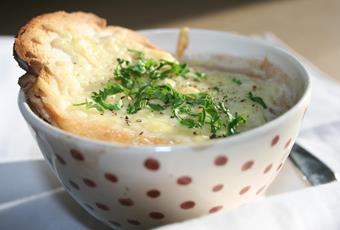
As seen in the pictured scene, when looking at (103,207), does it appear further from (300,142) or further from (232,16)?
(232,16)

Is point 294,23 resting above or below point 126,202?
below

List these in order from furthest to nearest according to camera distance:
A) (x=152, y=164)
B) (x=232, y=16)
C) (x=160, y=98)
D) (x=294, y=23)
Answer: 1. (x=232, y=16)
2. (x=294, y=23)
3. (x=160, y=98)
4. (x=152, y=164)

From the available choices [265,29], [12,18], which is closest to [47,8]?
[12,18]

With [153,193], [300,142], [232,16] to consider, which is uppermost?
[153,193]

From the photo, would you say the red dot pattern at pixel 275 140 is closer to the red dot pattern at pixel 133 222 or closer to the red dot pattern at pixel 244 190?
the red dot pattern at pixel 244 190

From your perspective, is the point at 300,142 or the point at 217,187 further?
the point at 300,142

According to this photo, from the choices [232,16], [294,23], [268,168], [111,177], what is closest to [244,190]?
[268,168]

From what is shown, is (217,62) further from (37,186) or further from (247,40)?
(37,186)
